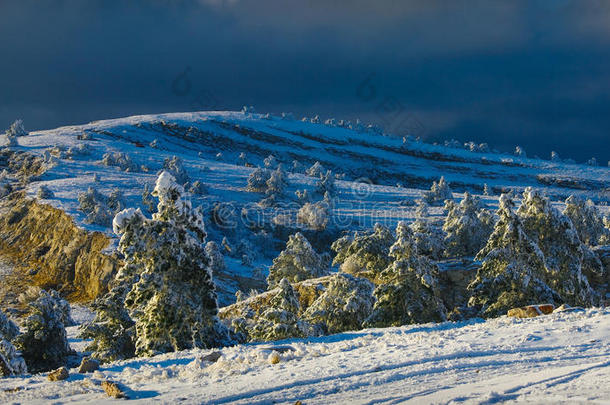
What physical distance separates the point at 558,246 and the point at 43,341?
2730 cm

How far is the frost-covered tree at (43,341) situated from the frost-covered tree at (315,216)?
→ 4838cm

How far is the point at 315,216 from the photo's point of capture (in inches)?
2936

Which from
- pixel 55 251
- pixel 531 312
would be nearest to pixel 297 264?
pixel 531 312

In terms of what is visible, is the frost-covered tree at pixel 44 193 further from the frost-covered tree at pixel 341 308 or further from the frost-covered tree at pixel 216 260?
the frost-covered tree at pixel 341 308

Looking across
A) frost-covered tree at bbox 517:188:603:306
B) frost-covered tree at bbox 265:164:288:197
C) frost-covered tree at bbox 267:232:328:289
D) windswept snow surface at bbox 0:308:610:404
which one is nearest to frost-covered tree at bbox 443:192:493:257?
frost-covered tree at bbox 267:232:328:289

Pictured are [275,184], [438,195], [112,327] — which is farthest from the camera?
[438,195]

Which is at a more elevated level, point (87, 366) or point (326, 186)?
point (326, 186)

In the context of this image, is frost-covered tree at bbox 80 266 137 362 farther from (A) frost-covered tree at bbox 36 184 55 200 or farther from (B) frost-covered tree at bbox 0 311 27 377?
(A) frost-covered tree at bbox 36 184 55 200

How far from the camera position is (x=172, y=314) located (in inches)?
701

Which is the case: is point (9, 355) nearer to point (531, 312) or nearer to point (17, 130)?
point (531, 312)

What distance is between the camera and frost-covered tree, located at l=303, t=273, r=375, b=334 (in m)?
24.2

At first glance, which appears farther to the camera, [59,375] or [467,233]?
[467,233]

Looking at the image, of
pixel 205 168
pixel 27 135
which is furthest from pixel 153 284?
pixel 27 135

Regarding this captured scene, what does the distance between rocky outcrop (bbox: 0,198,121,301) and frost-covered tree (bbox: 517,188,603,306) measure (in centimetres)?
4192
